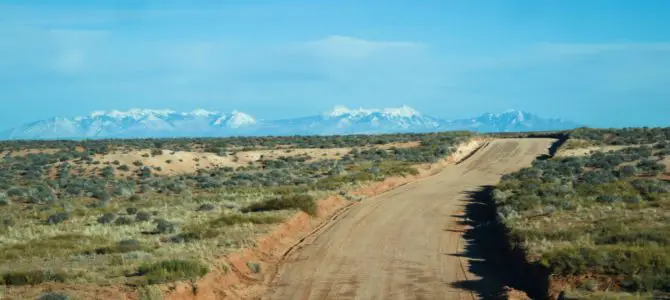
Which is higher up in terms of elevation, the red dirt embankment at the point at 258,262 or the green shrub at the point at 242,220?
the green shrub at the point at 242,220

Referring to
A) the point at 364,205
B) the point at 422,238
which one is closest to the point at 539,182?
the point at 364,205

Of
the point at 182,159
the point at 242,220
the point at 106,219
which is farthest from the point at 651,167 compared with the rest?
the point at 182,159

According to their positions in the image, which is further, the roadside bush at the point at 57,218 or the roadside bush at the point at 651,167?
the roadside bush at the point at 651,167

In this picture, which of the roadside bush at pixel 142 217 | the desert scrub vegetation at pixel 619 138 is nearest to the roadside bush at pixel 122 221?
the roadside bush at pixel 142 217

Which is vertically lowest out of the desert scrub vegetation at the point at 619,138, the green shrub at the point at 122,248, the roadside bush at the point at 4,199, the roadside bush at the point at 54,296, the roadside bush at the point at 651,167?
the roadside bush at the point at 4,199

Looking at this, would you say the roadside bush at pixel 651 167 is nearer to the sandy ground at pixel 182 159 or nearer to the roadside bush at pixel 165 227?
the roadside bush at pixel 165 227

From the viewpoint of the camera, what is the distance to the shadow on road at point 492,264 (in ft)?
50.2

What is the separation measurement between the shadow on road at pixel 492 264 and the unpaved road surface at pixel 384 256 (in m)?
0.34

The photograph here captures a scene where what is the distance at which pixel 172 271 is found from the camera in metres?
15.5

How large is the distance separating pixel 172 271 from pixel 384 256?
21.2 ft

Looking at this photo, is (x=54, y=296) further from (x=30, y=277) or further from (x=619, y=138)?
(x=619, y=138)

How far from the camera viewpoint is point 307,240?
22.8m

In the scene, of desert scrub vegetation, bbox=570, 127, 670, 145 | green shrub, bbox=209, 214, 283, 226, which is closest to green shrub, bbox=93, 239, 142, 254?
green shrub, bbox=209, 214, 283, 226

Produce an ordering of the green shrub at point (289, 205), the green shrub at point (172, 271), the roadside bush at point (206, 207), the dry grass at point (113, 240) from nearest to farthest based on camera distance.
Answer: the green shrub at point (172, 271)
the dry grass at point (113, 240)
the green shrub at point (289, 205)
the roadside bush at point (206, 207)
